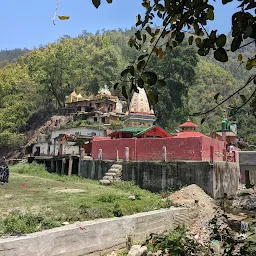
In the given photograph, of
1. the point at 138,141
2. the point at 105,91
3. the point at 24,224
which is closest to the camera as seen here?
the point at 24,224

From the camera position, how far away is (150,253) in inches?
329

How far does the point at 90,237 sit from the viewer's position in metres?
8.88

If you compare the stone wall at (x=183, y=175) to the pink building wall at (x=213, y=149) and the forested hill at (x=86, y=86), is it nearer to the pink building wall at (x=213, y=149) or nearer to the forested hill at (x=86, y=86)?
the pink building wall at (x=213, y=149)

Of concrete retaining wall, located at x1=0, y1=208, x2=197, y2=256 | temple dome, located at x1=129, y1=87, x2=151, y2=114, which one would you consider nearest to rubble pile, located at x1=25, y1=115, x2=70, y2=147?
temple dome, located at x1=129, y1=87, x2=151, y2=114

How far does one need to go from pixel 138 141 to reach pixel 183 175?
436 cm

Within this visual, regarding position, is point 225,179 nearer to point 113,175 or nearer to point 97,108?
point 113,175

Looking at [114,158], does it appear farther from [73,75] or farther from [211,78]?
[211,78]

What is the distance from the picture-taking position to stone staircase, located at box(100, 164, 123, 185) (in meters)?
18.8

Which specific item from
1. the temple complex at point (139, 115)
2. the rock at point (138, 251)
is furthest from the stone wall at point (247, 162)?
the rock at point (138, 251)

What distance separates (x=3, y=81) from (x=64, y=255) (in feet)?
182

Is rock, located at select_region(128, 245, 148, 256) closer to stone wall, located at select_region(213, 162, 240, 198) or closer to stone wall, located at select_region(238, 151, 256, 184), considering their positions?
stone wall, located at select_region(213, 162, 240, 198)

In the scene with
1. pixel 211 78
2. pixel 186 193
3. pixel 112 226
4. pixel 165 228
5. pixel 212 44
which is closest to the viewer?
pixel 212 44

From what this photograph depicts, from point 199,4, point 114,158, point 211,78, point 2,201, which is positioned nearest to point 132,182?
point 114,158

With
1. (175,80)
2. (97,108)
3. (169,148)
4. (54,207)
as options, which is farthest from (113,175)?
(97,108)
